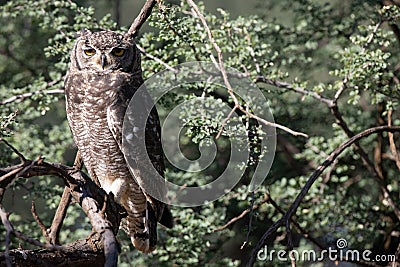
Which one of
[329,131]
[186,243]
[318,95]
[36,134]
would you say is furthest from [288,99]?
[36,134]

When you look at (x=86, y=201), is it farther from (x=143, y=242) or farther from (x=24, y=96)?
(x=24, y=96)

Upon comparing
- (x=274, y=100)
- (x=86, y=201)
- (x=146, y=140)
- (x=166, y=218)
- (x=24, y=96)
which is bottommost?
(x=86, y=201)

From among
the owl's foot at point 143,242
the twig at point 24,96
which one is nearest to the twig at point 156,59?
the twig at point 24,96

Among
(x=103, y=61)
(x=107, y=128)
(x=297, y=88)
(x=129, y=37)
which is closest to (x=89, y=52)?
(x=103, y=61)

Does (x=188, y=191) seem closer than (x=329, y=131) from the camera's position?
Yes

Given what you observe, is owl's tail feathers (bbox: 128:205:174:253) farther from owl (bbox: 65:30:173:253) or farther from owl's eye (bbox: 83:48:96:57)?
owl's eye (bbox: 83:48:96:57)

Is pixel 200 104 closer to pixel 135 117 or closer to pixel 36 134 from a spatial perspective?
pixel 135 117

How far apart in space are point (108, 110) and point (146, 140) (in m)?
0.20

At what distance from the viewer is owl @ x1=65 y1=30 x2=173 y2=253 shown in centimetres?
266

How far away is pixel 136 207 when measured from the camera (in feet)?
9.49

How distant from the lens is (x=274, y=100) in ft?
12.7

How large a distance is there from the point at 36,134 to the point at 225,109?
1.20m

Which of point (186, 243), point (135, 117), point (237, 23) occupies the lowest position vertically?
point (186, 243)
